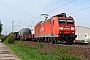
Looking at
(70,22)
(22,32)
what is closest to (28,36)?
(22,32)

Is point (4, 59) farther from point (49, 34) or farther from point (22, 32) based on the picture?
point (22, 32)

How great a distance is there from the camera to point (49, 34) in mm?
30141

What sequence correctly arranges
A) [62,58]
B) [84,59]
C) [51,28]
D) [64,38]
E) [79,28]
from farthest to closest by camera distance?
[79,28]
[51,28]
[64,38]
[62,58]
[84,59]

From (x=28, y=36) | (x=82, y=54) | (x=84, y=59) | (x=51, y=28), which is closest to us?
(x=84, y=59)

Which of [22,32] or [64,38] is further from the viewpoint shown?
[22,32]

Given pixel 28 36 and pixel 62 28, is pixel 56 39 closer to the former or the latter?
pixel 62 28

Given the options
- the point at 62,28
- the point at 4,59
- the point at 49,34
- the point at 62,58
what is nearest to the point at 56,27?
the point at 62,28

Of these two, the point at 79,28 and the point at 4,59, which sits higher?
the point at 79,28

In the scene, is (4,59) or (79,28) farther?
(79,28)

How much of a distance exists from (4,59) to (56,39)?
45.8 feet

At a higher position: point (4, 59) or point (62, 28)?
point (62, 28)

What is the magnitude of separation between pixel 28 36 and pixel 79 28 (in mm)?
26802

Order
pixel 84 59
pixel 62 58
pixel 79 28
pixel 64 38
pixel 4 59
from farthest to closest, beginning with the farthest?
1. pixel 79 28
2. pixel 64 38
3. pixel 4 59
4. pixel 62 58
5. pixel 84 59

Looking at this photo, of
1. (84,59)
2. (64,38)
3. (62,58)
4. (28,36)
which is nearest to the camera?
(84,59)
